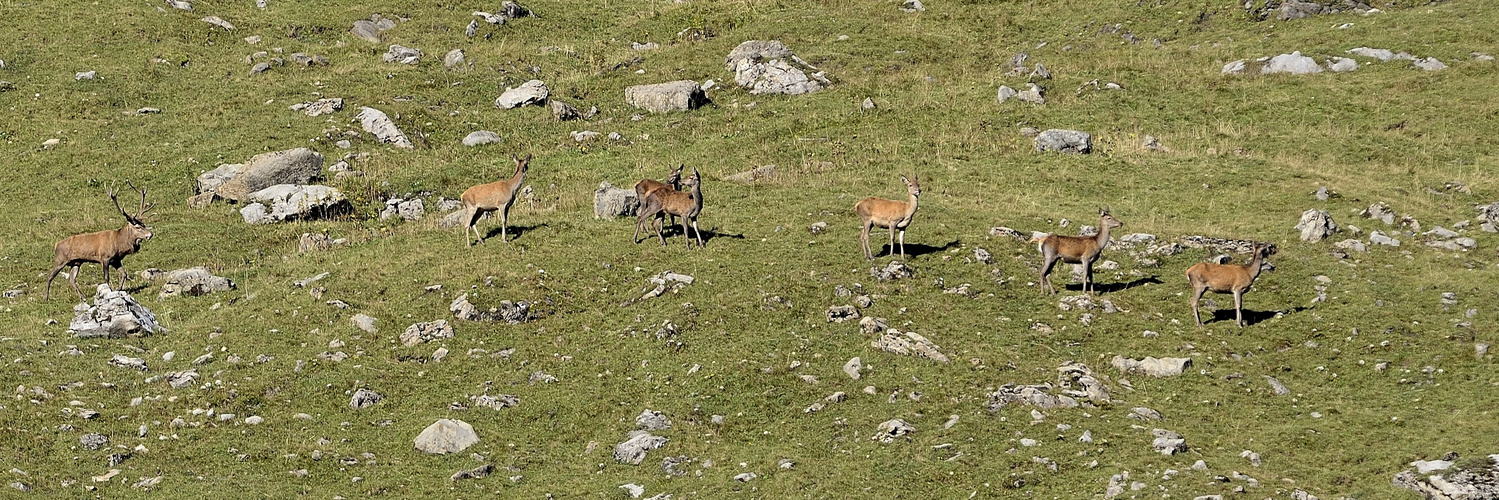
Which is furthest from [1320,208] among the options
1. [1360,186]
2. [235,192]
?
[235,192]

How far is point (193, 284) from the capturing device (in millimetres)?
28781

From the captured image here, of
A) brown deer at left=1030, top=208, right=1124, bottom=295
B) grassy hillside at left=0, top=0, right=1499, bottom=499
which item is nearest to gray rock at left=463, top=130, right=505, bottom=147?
grassy hillside at left=0, top=0, right=1499, bottom=499

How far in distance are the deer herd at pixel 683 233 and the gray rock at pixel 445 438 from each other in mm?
8852

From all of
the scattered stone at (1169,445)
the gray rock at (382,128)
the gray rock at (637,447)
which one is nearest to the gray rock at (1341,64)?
the scattered stone at (1169,445)

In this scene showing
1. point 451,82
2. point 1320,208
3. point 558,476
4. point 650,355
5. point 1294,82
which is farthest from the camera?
point 451,82

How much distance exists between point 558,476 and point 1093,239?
11730 millimetres

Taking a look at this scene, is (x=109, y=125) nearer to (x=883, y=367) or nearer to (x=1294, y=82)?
(x=883, y=367)

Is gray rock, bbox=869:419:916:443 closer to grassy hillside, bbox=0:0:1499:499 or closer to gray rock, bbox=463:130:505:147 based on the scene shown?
grassy hillside, bbox=0:0:1499:499

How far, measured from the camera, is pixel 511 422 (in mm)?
22031

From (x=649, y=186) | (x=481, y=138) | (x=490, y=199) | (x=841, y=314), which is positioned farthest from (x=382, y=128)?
(x=841, y=314)

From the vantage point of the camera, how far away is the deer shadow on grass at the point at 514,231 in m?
31.1

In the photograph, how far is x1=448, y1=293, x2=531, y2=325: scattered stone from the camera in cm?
2586

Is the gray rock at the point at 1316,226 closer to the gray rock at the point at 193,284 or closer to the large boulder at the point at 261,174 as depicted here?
the gray rock at the point at 193,284

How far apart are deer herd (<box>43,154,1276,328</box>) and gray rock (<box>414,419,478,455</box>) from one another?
885cm
